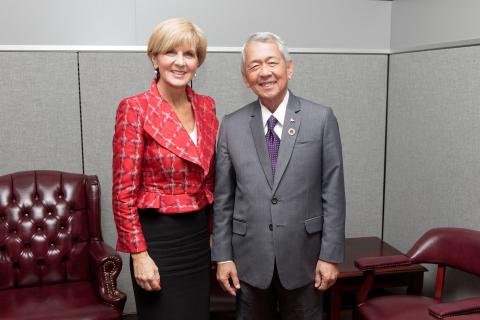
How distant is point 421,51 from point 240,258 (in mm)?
1482

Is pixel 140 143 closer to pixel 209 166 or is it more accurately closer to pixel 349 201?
pixel 209 166

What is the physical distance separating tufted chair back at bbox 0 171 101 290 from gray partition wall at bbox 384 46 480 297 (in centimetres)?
162

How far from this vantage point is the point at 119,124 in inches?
60.8

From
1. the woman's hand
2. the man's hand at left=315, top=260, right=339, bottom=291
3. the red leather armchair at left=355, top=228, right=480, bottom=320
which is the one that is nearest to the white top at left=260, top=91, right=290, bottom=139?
the man's hand at left=315, top=260, right=339, bottom=291

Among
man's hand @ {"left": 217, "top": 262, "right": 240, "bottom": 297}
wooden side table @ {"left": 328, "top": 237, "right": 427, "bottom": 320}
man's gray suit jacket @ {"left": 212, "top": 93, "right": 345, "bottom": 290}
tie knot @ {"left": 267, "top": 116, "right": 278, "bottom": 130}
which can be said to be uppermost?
tie knot @ {"left": 267, "top": 116, "right": 278, "bottom": 130}

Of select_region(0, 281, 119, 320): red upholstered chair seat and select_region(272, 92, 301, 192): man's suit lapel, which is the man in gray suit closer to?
select_region(272, 92, 301, 192): man's suit lapel

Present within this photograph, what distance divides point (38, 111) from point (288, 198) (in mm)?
1509

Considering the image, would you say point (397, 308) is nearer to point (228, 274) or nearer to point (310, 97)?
point (228, 274)

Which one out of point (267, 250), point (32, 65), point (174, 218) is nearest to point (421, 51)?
point (267, 250)

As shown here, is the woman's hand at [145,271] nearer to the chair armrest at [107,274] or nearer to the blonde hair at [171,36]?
the chair armrest at [107,274]

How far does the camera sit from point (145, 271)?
155 cm

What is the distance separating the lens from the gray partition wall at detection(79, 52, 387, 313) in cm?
251

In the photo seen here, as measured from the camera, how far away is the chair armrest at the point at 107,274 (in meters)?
2.04

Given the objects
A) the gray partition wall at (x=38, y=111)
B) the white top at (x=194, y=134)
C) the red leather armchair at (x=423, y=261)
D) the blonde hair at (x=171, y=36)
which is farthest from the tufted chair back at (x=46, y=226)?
the red leather armchair at (x=423, y=261)
